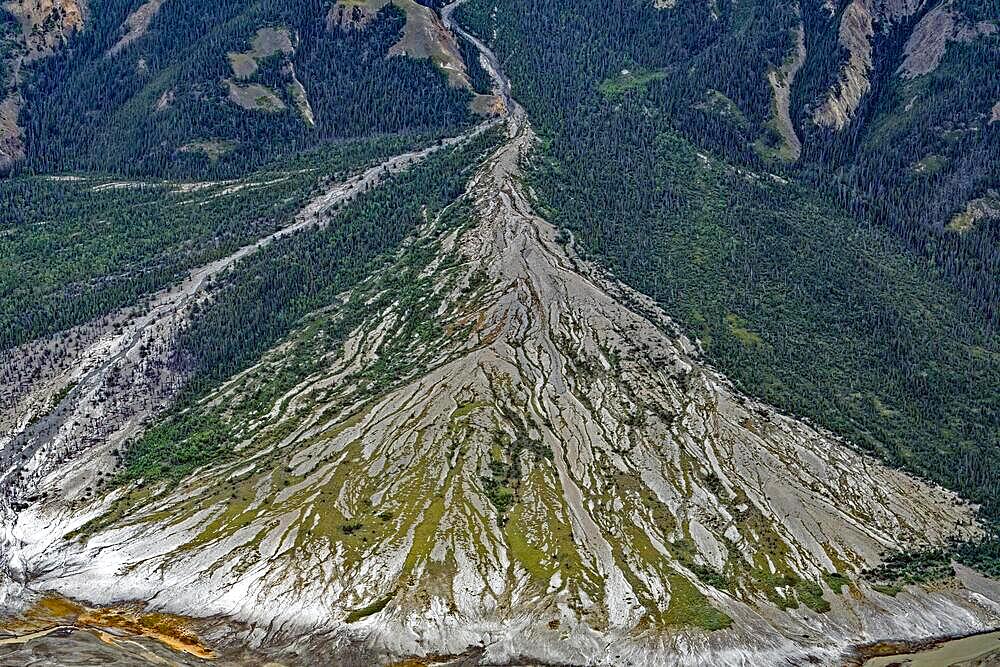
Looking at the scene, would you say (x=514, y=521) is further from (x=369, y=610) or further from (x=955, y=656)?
(x=955, y=656)

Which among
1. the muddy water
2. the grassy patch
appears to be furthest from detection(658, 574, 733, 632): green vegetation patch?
the grassy patch

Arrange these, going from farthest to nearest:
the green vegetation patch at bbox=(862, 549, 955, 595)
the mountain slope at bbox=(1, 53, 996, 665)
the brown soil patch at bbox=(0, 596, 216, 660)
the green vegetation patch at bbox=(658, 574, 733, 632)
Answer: the green vegetation patch at bbox=(862, 549, 955, 595) → the green vegetation patch at bbox=(658, 574, 733, 632) → the mountain slope at bbox=(1, 53, 996, 665) → the brown soil patch at bbox=(0, 596, 216, 660)

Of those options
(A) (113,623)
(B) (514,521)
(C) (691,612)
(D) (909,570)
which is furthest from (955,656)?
(A) (113,623)

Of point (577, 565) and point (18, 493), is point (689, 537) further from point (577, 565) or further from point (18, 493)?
point (18, 493)

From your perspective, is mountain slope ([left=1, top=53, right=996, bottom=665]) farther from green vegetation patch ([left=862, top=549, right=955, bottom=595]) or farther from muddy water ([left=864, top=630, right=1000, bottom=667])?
muddy water ([left=864, top=630, right=1000, bottom=667])

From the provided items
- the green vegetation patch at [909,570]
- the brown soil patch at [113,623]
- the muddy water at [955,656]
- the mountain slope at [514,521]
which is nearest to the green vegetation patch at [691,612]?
the mountain slope at [514,521]

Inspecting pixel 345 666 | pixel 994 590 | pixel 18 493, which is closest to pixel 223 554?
pixel 345 666

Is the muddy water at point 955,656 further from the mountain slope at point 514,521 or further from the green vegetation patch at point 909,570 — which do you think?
the green vegetation patch at point 909,570

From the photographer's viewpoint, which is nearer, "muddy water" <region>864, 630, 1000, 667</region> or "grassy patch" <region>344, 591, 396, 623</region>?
"grassy patch" <region>344, 591, 396, 623</region>
